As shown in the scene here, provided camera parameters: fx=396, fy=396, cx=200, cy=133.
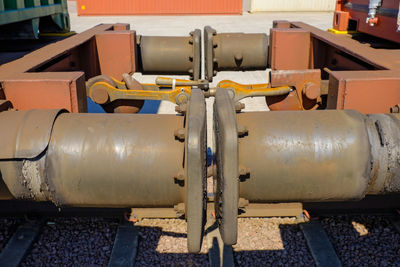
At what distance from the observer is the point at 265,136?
5.85ft

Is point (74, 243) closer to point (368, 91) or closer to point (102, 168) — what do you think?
point (102, 168)

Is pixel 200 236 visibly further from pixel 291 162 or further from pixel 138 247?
pixel 138 247

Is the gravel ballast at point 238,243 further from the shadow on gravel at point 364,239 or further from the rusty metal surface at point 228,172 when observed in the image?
the rusty metal surface at point 228,172

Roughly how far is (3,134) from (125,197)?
62 centimetres

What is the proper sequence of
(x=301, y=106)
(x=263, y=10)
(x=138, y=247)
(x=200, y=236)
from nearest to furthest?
(x=200, y=236) → (x=138, y=247) → (x=301, y=106) → (x=263, y=10)

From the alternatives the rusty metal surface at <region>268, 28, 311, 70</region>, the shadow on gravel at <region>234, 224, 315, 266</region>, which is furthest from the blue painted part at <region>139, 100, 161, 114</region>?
the shadow on gravel at <region>234, 224, 315, 266</region>

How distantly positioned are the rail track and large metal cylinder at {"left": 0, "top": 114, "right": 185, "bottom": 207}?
109 centimetres

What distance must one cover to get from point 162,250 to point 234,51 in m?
2.73

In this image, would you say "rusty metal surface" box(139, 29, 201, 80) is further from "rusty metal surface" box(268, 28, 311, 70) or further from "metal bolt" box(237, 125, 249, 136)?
"metal bolt" box(237, 125, 249, 136)

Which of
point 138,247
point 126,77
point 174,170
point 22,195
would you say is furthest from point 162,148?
point 126,77

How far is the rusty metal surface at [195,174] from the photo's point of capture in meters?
1.53

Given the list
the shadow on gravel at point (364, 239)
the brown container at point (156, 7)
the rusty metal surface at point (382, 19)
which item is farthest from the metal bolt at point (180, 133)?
the brown container at point (156, 7)

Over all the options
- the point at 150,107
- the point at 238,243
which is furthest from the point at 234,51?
the point at 238,243

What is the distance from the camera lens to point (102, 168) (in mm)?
1746
